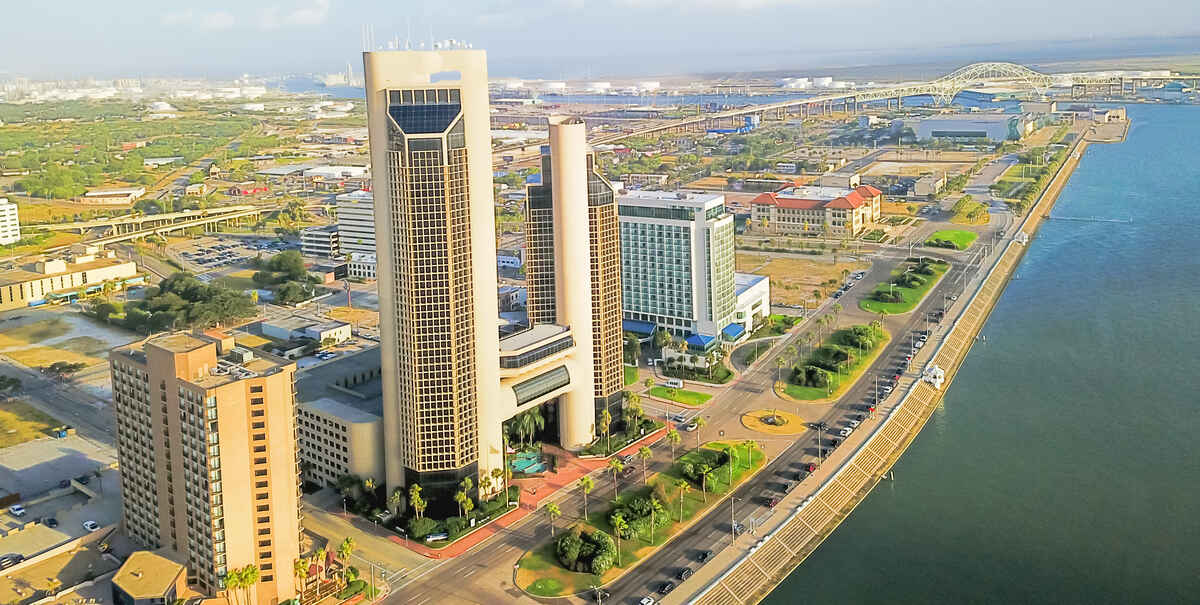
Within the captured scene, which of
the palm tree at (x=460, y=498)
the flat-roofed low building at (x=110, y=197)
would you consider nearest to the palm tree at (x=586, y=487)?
the palm tree at (x=460, y=498)

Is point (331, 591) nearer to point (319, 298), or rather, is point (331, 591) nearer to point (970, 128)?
point (319, 298)

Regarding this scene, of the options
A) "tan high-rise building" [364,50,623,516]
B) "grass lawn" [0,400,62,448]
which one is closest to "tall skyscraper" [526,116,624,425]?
"tan high-rise building" [364,50,623,516]

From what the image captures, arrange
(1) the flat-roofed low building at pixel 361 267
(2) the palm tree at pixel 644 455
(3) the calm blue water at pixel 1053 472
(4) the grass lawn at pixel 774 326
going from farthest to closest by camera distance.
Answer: (1) the flat-roofed low building at pixel 361 267 < (4) the grass lawn at pixel 774 326 < (2) the palm tree at pixel 644 455 < (3) the calm blue water at pixel 1053 472

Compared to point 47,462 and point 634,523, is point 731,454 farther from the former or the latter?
point 47,462

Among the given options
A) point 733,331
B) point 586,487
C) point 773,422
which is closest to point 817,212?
point 733,331

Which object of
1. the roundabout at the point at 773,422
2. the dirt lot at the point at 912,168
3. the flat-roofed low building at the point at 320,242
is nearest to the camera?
the roundabout at the point at 773,422

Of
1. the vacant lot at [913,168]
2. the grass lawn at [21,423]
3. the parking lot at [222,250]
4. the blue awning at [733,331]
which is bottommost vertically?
the grass lawn at [21,423]

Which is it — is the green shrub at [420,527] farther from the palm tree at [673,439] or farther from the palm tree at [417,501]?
the palm tree at [673,439]
